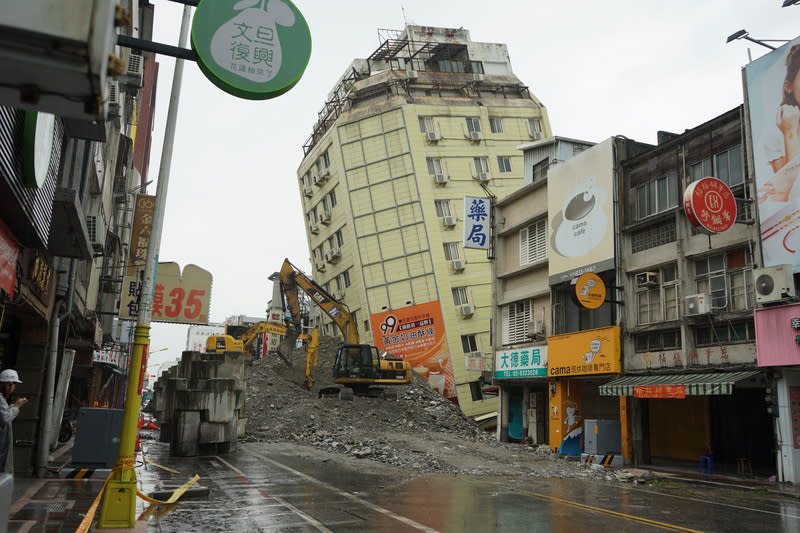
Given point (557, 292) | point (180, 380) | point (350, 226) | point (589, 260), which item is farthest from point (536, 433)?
point (350, 226)

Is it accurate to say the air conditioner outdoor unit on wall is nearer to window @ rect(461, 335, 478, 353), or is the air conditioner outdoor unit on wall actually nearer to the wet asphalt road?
window @ rect(461, 335, 478, 353)

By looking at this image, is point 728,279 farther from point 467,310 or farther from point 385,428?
point 467,310

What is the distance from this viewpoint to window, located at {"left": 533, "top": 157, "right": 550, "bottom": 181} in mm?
33709

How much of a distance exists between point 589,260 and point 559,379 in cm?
560

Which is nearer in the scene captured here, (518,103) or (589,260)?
(589,260)

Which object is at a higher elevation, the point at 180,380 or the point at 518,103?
the point at 518,103

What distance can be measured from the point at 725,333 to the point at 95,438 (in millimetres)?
19168

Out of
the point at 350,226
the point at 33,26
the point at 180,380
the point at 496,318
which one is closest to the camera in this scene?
the point at 33,26

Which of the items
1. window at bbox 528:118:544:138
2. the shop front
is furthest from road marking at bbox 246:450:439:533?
window at bbox 528:118:544:138

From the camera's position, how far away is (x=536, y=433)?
32.1 meters

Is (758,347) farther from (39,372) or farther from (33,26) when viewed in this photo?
(33,26)

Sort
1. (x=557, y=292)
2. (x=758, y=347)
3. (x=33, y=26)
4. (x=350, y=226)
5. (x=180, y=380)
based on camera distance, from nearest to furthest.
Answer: (x=33, y=26)
(x=758, y=347)
(x=180, y=380)
(x=557, y=292)
(x=350, y=226)

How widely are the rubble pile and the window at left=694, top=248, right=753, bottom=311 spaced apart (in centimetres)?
689

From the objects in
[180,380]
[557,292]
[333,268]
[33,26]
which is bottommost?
[180,380]
